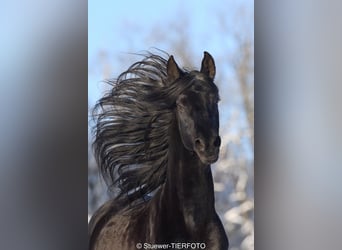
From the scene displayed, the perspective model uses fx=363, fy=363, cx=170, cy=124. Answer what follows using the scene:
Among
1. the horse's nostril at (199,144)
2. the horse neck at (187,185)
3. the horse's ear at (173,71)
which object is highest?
the horse's ear at (173,71)

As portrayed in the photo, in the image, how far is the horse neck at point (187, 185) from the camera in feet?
3.30

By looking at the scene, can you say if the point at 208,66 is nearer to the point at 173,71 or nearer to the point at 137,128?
the point at 173,71

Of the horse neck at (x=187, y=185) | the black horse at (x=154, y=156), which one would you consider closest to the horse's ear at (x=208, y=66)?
the black horse at (x=154, y=156)

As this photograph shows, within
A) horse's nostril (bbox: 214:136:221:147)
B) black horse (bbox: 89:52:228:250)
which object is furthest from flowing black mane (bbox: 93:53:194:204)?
horse's nostril (bbox: 214:136:221:147)

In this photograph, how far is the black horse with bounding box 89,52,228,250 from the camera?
1003 mm

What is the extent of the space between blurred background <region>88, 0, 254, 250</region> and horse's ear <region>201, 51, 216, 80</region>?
0.5 inches

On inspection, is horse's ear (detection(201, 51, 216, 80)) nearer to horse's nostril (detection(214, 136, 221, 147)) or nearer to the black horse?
the black horse

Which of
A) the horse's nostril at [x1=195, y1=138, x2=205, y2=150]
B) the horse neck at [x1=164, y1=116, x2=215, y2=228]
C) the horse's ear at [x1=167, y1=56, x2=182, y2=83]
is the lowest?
the horse neck at [x1=164, y1=116, x2=215, y2=228]

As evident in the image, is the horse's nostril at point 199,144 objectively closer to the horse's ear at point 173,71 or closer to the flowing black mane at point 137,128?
the flowing black mane at point 137,128
